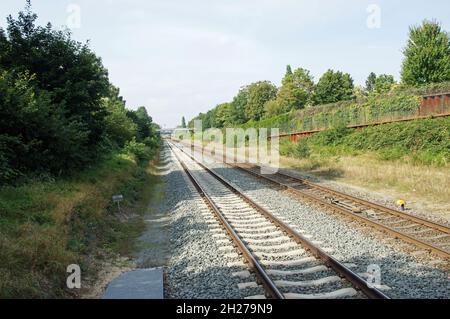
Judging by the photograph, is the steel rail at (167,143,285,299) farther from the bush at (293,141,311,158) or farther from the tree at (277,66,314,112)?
the tree at (277,66,314,112)

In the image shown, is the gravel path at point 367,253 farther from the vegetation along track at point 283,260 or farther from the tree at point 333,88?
the tree at point 333,88

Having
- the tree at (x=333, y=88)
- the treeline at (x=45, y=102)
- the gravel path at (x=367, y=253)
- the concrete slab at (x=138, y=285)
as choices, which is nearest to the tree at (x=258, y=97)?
the tree at (x=333, y=88)

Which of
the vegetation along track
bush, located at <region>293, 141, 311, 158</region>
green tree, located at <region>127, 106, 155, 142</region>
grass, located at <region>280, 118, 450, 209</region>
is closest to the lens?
the vegetation along track

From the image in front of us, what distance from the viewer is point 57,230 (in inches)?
352

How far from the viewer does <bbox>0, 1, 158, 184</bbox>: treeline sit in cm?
1188

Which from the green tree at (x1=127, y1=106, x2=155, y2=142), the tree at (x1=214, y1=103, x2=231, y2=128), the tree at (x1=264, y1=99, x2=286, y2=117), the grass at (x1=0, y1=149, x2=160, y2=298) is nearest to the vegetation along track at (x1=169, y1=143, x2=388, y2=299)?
the grass at (x1=0, y1=149, x2=160, y2=298)

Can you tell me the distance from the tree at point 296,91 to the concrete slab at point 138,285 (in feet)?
207

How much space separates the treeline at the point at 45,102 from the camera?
11883 mm

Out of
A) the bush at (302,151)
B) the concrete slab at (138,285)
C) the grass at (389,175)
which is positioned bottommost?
the concrete slab at (138,285)

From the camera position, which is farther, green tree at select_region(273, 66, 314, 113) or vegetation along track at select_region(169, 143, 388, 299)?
green tree at select_region(273, 66, 314, 113)

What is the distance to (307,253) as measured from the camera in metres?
8.57
